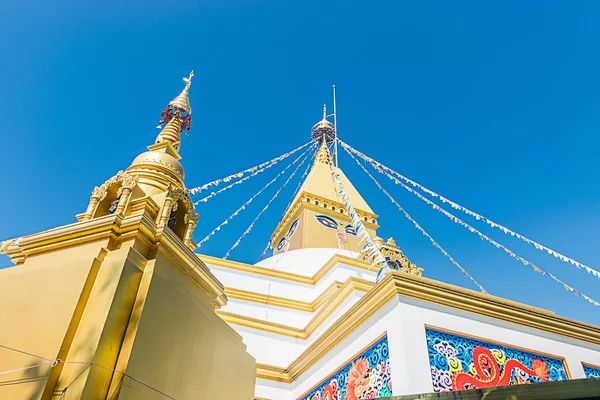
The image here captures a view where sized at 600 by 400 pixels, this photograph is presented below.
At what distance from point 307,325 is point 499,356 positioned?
496cm

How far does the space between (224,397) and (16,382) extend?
5.70ft

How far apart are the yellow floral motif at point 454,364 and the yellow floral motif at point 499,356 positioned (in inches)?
20.3

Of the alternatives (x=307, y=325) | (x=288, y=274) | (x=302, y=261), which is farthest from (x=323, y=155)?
(x=307, y=325)

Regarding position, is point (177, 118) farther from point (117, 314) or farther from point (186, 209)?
point (117, 314)

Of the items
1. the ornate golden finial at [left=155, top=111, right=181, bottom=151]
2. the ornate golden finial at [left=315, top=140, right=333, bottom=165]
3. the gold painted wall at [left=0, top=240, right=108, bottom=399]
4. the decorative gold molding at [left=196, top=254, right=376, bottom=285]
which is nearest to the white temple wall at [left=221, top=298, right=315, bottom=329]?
the decorative gold molding at [left=196, top=254, right=376, bottom=285]

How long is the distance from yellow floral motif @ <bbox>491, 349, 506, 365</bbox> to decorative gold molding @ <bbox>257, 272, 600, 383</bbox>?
1.37 feet

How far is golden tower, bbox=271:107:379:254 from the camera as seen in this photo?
53.6 feet

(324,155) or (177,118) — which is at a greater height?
(324,155)

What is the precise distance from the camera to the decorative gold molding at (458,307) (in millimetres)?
5016

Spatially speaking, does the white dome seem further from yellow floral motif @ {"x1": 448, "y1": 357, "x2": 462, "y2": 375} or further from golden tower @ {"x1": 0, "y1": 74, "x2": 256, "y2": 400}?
golden tower @ {"x1": 0, "y1": 74, "x2": 256, "y2": 400}

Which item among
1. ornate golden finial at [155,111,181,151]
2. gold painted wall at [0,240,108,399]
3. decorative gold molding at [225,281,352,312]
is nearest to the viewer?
gold painted wall at [0,240,108,399]

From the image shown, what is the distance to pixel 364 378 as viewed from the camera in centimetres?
508

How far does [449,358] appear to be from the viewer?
4688 millimetres

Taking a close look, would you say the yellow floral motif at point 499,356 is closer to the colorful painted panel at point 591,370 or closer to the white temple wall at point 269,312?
the colorful painted panel at point 591,370
